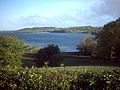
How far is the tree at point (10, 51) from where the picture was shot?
2827 centimetres

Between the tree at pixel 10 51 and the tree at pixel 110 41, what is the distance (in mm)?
21325

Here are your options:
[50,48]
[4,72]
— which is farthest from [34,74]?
[50,48]

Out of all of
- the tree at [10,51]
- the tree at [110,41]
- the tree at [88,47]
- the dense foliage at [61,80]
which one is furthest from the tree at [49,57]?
the tree at [88,47]

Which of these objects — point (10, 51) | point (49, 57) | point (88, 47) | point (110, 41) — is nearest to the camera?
point (10, 51)

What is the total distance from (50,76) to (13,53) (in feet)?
62.5

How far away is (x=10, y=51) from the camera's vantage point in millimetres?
29219

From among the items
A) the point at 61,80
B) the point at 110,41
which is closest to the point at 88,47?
the point at 110,41

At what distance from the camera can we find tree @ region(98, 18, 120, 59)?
48625 millimetres

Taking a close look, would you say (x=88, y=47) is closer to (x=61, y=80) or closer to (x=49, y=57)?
(x=49, y=57)

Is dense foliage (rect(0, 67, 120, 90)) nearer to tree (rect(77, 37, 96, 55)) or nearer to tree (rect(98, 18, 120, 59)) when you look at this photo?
Answer: tree (rect(98, 18, 120, 59))

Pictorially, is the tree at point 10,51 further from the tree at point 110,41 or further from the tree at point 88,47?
the tree at point 88,47

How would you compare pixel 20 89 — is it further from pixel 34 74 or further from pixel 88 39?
pixel 88 39

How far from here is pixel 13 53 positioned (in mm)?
29516

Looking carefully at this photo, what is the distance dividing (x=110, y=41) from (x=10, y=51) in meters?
23.6
